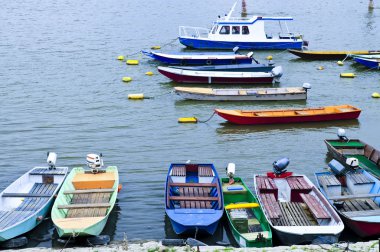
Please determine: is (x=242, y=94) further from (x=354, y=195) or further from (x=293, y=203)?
(x=354, y=195)

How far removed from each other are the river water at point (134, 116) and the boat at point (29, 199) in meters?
0.67

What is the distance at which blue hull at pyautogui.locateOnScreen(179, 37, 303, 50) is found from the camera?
1730 inches

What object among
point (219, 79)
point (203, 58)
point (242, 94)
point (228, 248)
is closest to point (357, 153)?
point (242, 94)

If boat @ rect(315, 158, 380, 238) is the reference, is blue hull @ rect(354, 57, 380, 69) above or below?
below

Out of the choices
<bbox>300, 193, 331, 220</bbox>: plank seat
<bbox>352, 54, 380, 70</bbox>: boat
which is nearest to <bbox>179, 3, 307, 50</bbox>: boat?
<bbox>352, 54, 380, 70</bbox>: boat

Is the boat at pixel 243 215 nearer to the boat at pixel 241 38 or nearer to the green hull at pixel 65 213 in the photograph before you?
the green hull at pixel 65 213

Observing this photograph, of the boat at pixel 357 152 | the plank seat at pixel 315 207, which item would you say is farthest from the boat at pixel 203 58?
the plank seat at pixel 315 207

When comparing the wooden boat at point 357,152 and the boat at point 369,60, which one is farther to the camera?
the boat at point 369,60

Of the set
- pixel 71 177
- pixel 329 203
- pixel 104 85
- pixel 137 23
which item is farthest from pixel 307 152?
pixel 137 23

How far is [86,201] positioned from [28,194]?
191cm

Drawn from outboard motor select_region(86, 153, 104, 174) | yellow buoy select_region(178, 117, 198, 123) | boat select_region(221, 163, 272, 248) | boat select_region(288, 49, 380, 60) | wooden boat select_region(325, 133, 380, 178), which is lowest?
boat select_region(288, 49, 380, 60)

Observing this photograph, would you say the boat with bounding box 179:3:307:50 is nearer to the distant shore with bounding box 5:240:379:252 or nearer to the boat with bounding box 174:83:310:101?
the boat with bounding box 174:83:310:101

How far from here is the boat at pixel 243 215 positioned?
15.3 metres

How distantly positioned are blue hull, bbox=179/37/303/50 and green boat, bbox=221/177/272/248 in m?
26.5
